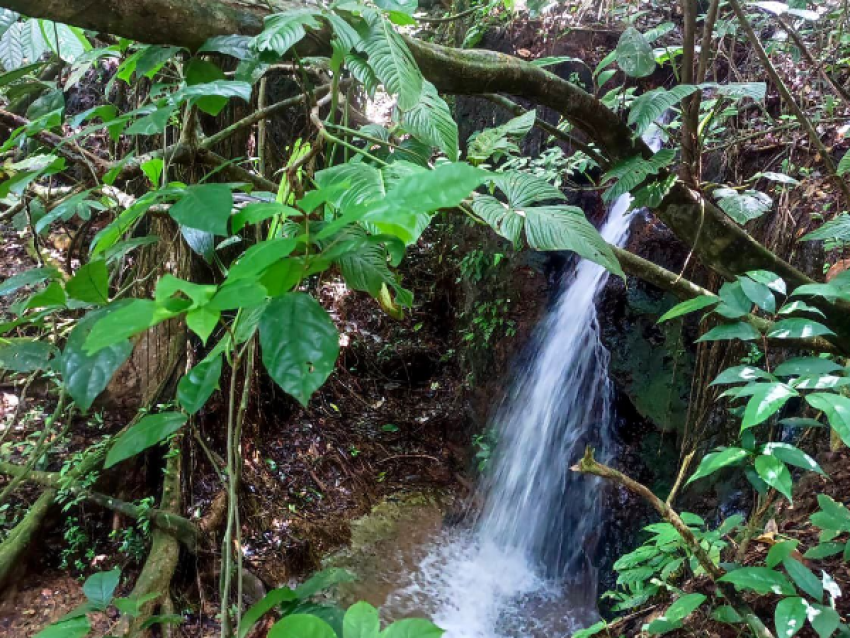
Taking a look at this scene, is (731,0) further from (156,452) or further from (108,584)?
(156,452)

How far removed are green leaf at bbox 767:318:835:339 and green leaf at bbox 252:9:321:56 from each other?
1.23 m

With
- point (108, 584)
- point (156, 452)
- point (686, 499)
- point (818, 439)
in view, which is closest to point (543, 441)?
point (686, 499)

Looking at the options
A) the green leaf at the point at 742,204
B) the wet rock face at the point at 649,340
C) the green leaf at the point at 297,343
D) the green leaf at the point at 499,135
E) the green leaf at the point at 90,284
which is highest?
the green leaf at the point at 499,135

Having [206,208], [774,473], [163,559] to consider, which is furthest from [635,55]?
[163,559]

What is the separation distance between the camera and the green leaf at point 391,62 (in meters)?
0.93

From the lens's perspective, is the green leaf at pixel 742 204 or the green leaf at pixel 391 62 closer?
the green leaf at pixel 391 62

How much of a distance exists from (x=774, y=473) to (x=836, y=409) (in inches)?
9.2

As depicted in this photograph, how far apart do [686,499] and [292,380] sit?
330cm

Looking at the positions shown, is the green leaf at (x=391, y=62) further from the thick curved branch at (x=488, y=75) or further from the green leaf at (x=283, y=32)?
the thick curved branch at (x=488, y=75)

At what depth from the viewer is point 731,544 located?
1.97 meters

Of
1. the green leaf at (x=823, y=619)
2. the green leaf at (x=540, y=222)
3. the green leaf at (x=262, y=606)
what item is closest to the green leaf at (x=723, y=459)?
the green leaf at (x=823, y=619)

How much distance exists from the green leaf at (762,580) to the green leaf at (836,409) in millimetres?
465

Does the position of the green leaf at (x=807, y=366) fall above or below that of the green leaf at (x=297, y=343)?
below

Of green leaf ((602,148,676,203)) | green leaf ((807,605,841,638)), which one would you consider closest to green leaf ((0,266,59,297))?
green leaf ((602,148,676,203))
